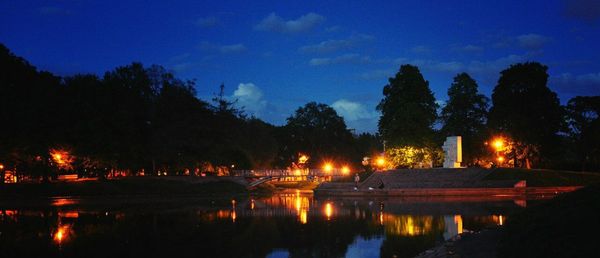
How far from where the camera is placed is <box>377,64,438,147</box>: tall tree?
69938mm

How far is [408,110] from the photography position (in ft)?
229

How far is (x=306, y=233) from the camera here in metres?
27.8

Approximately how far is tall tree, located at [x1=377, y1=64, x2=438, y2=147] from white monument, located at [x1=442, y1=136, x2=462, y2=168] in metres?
3.21

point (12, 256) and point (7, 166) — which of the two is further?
point (7, 166)

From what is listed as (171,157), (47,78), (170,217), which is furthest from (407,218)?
(47,78)

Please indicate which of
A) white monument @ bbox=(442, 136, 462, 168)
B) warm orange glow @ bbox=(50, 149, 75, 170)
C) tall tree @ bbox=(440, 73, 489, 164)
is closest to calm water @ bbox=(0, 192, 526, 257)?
warm orange glow @ bbox=(50, 149, 75, 170)

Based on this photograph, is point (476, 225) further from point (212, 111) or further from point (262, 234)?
point (212, 111)

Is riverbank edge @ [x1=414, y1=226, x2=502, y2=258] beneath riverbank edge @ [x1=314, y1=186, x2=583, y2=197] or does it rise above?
above

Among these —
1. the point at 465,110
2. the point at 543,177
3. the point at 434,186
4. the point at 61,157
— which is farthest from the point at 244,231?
the point at 465,110

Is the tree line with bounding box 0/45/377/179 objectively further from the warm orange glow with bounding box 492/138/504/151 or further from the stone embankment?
the warm orange glow with bounding box 492/138/504/151

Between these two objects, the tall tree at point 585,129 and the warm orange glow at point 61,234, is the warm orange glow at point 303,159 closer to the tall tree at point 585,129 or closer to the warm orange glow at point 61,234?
the tall tree at point 585,129

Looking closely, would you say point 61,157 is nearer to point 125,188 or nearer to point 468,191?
point 125,188

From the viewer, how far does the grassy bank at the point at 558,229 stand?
12020mm

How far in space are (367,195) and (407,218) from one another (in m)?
24.1
